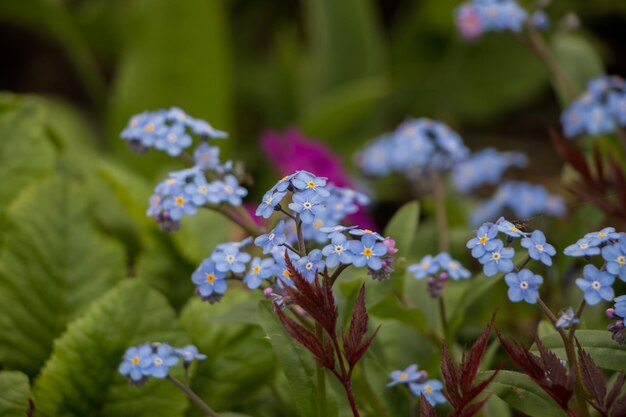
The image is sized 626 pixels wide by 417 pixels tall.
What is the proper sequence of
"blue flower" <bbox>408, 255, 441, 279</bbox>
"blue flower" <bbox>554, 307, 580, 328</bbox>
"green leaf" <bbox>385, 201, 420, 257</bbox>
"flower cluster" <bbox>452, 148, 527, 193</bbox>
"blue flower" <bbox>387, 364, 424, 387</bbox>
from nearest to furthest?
"blue flower" <bbox>554, 307, 580, 328</bbox> < "blue flower" <bbox>387, 364, 424, 387</bbox> < "blue flower" <bbox>408, 255, 441, 279</bbox> < "green leaf" <bbox>385, 201, 420, 257</bbox> < "flower cluster" <bbox>452, 148, 527, 193</bbox>

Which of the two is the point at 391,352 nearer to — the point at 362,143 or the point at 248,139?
the point at 362,143

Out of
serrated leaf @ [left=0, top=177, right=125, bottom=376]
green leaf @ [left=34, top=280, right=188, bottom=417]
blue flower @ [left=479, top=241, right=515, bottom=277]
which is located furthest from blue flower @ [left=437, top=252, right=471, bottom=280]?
serrated leaf @ [left=0, top=177, right=125, bottom=376]

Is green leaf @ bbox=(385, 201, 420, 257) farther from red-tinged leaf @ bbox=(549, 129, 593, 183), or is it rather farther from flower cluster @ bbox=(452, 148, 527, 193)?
flower cluster @ bbox=(452, 148, 527, 193)

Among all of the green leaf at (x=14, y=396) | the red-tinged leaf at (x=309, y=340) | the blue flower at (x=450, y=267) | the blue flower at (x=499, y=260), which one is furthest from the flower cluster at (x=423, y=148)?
the green leaf at (x=14, y=396)

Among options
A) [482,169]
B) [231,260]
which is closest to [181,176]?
[231,260]

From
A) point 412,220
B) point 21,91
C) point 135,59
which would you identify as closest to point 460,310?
point 412,220

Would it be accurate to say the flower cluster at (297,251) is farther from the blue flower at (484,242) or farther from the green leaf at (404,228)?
the green leaf at (404,228)
